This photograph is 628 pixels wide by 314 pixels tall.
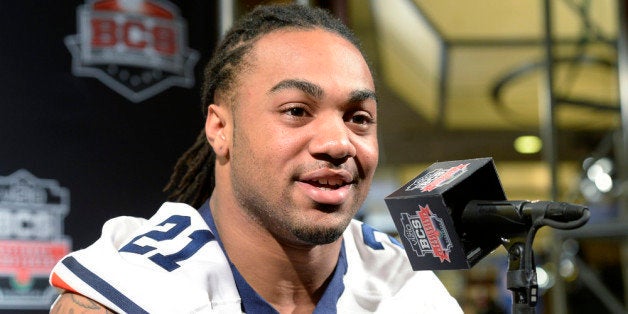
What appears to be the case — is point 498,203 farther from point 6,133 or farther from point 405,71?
point 405,71

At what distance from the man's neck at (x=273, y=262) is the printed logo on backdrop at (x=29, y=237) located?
2.40 ft

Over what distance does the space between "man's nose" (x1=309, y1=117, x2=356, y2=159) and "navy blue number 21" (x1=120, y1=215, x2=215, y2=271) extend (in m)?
0.32

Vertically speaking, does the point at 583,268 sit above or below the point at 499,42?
below

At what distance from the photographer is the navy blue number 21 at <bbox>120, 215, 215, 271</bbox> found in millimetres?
1758

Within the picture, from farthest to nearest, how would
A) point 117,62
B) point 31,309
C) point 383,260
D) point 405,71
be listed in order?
point 405,71 < point 117,62 < point 31,309 < point 383,260

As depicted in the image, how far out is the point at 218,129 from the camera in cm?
193

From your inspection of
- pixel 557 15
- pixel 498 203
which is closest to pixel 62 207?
pixel 498 203

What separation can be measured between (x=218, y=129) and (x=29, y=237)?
79cm

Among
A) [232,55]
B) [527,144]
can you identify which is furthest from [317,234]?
[527,144]

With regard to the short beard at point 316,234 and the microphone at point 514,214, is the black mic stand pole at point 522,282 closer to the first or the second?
the microphone at point 514,214

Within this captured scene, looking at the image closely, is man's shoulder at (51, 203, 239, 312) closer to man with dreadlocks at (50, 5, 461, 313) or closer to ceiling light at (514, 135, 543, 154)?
man with dreadlocks at (50, 5, 461, 313)

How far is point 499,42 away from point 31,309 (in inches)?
248

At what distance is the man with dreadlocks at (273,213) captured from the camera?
1.71m

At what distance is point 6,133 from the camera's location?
7.89 feet
